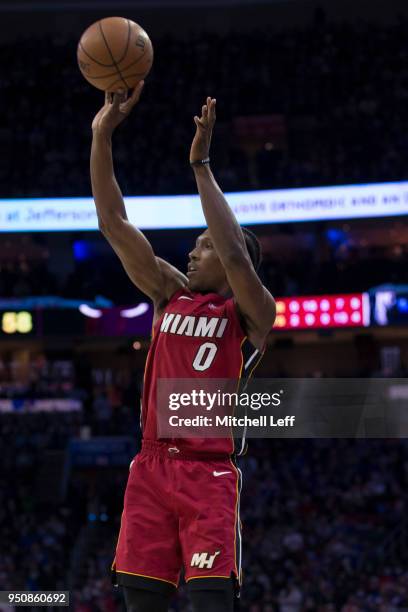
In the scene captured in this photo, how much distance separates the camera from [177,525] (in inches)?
162

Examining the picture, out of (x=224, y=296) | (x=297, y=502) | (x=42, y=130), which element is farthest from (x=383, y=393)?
(x=42, y=130)

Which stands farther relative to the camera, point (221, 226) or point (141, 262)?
point (141, 262)

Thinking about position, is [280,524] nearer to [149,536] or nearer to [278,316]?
[278,316]

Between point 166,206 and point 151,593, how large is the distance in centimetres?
1796

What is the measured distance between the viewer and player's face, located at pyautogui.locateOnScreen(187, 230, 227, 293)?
442 cm

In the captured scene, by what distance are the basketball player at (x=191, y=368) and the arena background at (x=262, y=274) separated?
10619 millimetres

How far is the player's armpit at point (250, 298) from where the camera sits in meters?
4.13

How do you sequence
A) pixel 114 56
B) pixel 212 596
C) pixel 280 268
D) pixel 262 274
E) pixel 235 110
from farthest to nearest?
pixel 235 110 → pixel 280 268 → pixel 262 274 → pixel 114 56 → pixel 212 596

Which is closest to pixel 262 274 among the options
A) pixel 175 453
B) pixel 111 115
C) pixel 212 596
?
pixel 111 115

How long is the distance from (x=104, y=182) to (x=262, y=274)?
55.3 feet

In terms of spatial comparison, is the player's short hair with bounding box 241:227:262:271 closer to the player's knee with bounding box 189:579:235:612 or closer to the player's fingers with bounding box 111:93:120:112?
the player's fingers with bounding box 111:93:120:112

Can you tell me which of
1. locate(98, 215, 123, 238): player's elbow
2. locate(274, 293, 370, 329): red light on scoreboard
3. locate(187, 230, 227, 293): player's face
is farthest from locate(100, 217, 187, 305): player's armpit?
locate(274, 293, 370, 329): red light on scoreboard

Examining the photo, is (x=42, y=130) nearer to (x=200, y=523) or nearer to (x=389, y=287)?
(x=389, y=287)

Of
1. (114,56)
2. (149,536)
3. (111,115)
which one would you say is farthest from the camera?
(114,56)
